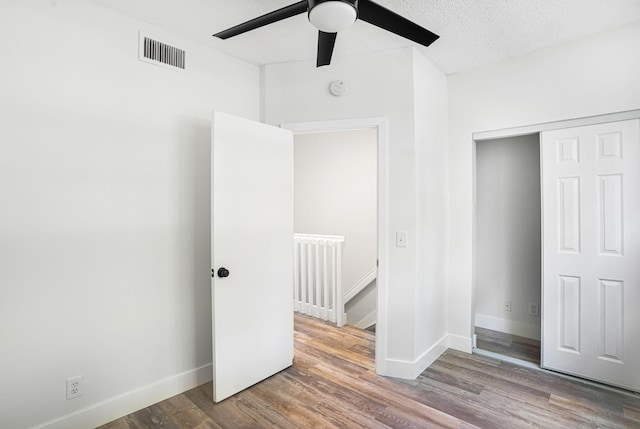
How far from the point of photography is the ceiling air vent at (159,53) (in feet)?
7.12

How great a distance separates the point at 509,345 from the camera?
314 centimetres

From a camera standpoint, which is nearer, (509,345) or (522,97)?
(522,97)

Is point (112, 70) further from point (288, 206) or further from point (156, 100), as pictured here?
point (288, 206)

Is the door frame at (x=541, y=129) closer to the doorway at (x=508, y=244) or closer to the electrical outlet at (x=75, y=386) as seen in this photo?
the doorway at (x=508, y=244)

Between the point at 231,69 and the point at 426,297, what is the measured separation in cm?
252

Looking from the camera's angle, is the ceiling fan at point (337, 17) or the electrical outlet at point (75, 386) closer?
the ceiling fan at point (337, 17)

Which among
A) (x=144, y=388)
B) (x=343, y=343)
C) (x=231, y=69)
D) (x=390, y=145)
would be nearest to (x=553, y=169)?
(x=390, y=145)

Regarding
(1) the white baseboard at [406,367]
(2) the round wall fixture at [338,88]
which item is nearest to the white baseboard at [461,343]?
(1) the white baseboard at [406,367]

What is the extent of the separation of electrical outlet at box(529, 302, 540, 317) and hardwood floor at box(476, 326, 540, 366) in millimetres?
257

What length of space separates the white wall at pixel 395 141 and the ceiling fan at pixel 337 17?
80 centimetres

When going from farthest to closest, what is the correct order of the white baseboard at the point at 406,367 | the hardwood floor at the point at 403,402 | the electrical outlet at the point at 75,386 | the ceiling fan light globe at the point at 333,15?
the white baseboard at the point at 406,367
the hardwood floor at the point at 403,402
the electrical outlet at the point at 75,386
the ceiling fan light globe at the point at 333,15

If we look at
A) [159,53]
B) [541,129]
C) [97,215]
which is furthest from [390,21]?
[97,215]

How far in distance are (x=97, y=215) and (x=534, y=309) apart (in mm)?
3912

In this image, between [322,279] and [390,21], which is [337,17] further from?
[322,279]
